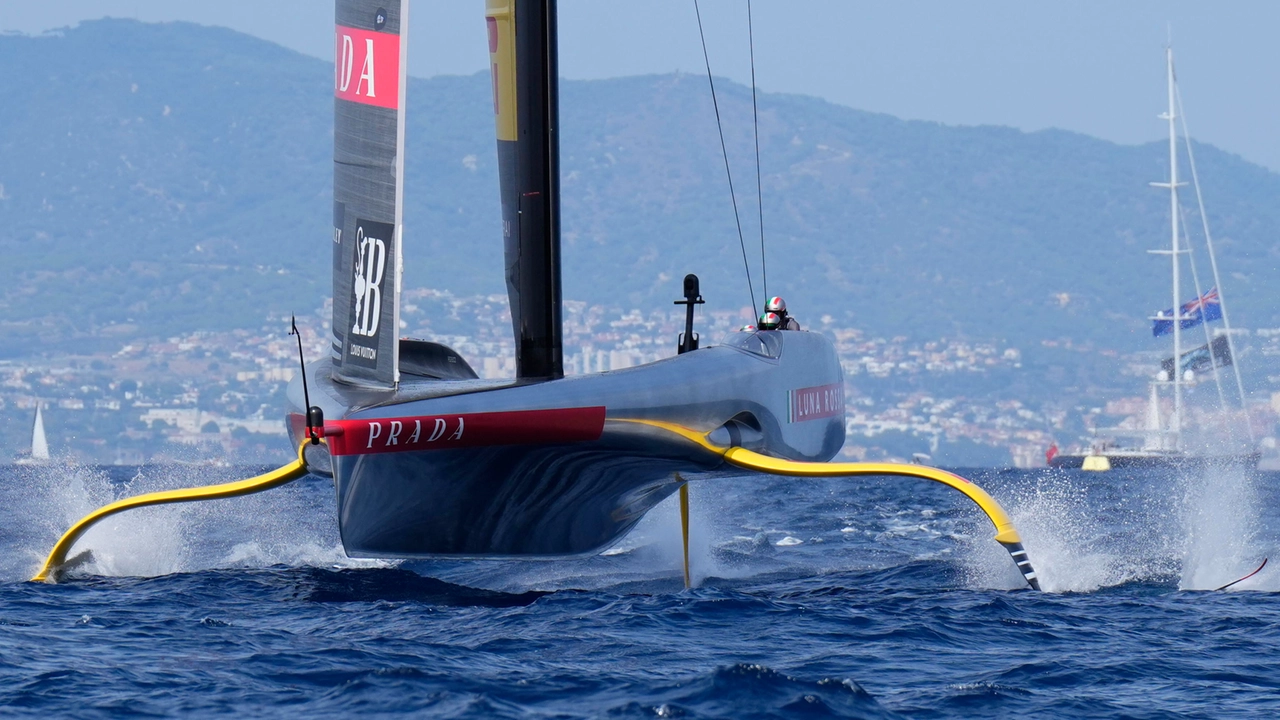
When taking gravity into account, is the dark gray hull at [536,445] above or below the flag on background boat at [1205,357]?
below

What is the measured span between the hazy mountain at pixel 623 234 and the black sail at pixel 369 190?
100 m

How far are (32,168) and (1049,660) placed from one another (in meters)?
190

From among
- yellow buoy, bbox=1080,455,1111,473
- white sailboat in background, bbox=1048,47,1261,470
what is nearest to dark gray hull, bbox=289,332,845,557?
white sailboat in background, bbox=1048,47,1261,470

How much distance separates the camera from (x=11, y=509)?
16.2 metres

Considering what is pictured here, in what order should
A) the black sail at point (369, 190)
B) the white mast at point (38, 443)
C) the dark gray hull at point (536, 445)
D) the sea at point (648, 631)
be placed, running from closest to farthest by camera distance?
the sea at point (648, 631)
the dark gray hull at point (536, 445)
the black sail at point (369, 190)
the white mast at point (38, 443)

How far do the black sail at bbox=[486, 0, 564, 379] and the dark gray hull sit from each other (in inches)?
18.2

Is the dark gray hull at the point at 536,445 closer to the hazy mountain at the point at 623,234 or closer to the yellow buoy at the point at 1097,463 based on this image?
the yellow buoy at the point at 1097,463

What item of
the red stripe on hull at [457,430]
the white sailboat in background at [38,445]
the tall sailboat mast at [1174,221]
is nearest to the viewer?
the red stripe on hull at [457,430]

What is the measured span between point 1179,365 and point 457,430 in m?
37.0

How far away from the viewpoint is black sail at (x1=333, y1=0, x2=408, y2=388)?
23.9ft

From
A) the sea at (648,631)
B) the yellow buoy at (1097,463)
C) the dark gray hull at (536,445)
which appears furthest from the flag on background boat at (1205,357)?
the dark gray hull at (536,445)

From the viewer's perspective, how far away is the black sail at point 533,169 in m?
8.08

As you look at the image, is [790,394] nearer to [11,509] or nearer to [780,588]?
[780,588]

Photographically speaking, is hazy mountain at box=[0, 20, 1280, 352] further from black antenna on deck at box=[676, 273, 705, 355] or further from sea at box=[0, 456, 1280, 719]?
black antenna on deck at box=[676, 273, 705, 355]
